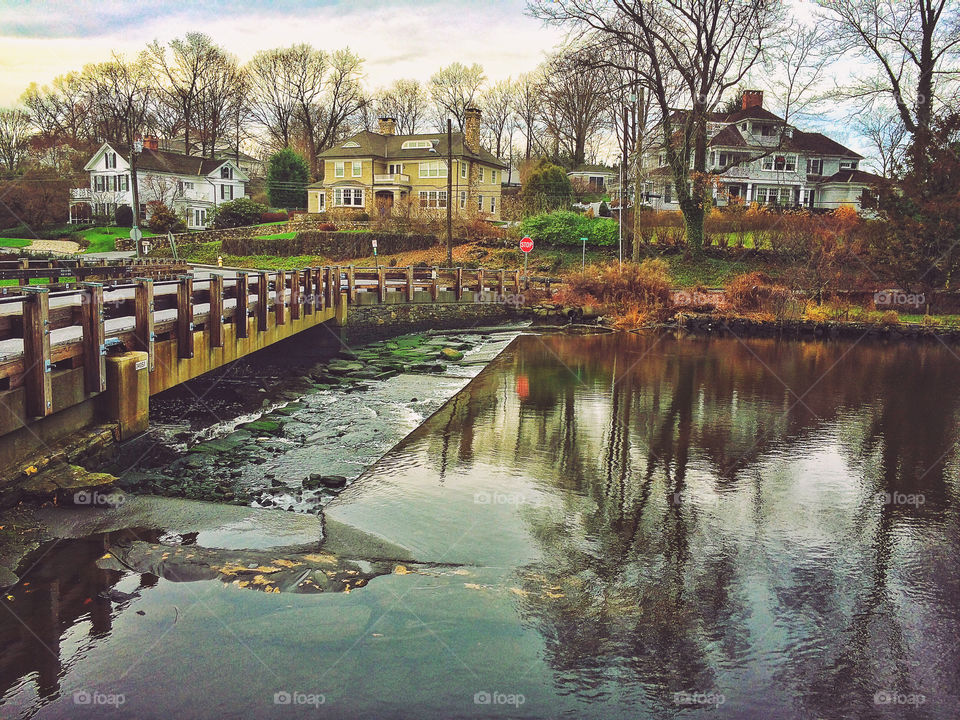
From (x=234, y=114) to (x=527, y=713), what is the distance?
Result: 8647cm

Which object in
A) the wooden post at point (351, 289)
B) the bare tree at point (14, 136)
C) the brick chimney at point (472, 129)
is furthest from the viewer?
the bare tree at point (14, 136)

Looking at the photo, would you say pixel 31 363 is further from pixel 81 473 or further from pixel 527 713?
pixel 527 713

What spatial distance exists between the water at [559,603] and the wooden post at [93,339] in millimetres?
2648

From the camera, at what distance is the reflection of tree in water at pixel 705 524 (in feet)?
21.2

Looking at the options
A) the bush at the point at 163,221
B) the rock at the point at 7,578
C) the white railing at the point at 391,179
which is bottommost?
the rock at the point at 7,578

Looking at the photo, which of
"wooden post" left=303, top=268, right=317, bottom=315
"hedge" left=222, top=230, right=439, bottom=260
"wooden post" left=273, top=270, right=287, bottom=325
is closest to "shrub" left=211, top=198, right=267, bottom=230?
"hedge" left=222, top=230, right=439, bottom=260

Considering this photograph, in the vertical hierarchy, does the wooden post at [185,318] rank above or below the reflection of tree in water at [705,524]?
above

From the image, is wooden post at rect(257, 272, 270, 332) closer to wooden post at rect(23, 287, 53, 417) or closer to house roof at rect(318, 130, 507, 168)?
wooden post at rect(23, 287, 53, 417)

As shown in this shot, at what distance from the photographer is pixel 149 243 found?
178 ft

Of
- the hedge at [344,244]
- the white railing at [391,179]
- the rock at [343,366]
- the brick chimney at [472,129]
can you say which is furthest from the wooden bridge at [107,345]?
the brick chimney at [472,129]

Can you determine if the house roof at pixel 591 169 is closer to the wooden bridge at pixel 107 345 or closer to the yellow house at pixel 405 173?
the yellow house at pixel 405 173

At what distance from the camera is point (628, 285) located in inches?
1337

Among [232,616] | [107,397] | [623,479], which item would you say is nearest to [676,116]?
[623,479]

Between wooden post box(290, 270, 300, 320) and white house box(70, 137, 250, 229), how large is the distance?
4860 centimetres
